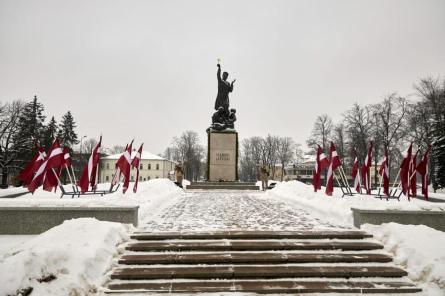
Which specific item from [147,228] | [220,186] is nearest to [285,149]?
[220,186]

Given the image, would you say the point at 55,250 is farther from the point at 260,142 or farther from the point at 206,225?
the point at 260,142

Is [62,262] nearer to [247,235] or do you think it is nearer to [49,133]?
[247,235]

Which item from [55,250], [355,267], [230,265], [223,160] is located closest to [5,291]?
[55,250]

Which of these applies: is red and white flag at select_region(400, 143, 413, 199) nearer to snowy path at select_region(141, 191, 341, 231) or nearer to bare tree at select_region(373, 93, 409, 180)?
snowy path at select_region(141, 191, 341, 231)

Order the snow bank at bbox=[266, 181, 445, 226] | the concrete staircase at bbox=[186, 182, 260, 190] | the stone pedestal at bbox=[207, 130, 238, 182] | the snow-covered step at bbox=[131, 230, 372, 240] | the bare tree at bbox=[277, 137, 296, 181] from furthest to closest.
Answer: the bare tree at bbox=[277, 137, 296, 181]
the stone pedestal at bbox=[207, 130, 238, 182]
the concrete staircase at bbox=[186, 182, 260, 190]
the snow bank at bbox=[266, 181, 445, 226]
the snow-covered step at bbox=[131, 230, 372, 240]

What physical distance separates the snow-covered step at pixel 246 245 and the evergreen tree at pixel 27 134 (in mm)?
34894

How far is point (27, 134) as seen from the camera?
1548 inches

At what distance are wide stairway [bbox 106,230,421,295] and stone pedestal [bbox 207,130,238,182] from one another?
1958 centimetres

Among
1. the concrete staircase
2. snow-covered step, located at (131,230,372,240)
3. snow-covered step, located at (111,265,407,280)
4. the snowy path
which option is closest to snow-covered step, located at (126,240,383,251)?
snow-covered step, located at (131,230,372,240)

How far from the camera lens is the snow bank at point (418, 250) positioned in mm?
5410

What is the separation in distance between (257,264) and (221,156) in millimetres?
21133

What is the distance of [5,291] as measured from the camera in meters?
4.40

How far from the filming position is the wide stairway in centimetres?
536

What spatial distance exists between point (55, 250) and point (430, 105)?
37.1 m
